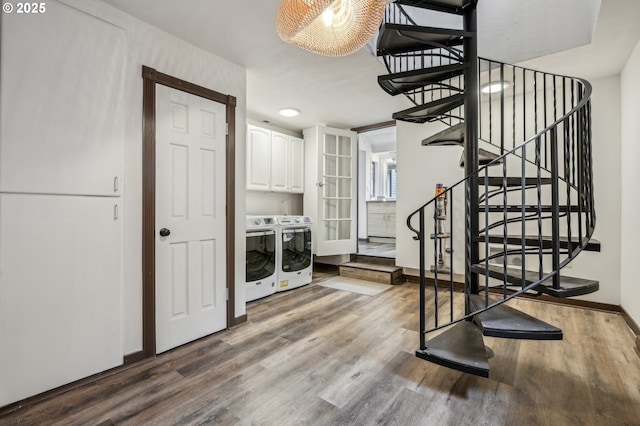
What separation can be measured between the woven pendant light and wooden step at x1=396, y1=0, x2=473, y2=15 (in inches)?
34.8

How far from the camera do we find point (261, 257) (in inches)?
139

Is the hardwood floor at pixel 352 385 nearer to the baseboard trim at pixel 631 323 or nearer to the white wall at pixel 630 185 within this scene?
the baseboard trim at pixel 631 323

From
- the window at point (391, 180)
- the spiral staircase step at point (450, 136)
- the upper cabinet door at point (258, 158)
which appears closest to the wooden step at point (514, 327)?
the spiral staircase step at point (450, 136)

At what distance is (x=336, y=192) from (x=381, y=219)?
221cm

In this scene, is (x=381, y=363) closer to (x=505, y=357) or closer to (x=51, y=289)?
(x=505, y=357)

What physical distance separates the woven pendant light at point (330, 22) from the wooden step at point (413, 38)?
0.66 metres

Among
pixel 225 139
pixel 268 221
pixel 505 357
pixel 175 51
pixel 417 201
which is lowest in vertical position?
pixel 505 357

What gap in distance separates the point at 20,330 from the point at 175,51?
2.07 metres

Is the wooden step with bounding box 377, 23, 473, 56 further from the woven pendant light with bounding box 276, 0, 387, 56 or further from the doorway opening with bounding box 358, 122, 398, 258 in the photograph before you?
the doorway opening with bounding box 358, 122, 398, 258

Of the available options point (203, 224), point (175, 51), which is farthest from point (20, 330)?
point (175, 51)

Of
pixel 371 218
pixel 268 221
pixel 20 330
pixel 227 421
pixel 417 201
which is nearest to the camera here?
pixel 227 421

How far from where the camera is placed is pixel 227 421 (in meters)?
1.47

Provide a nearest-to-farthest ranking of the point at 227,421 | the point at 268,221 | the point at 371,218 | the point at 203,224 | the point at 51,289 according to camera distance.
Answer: the point at 227,421 → the point at 51,289 → the point at 203,224 → the point at 268,221 → the point at 371,218

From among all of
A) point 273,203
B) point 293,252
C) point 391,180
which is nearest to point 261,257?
point 293,252
